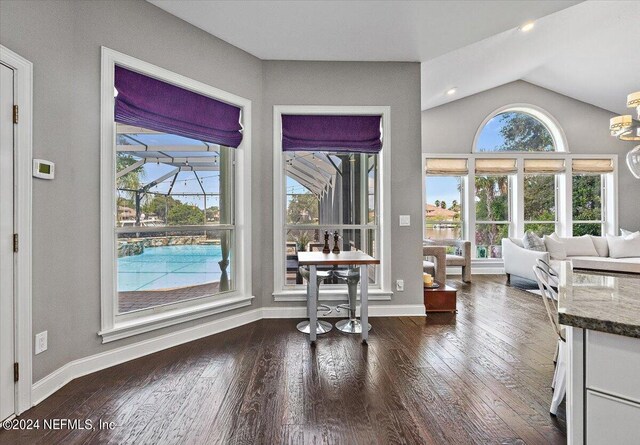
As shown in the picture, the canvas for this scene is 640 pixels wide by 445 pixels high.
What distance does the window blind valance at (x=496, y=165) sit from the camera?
676 centimetres

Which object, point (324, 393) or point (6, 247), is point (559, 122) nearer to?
point (324, 393)

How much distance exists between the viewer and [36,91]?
203 cm

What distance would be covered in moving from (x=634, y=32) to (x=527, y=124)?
7.43ft

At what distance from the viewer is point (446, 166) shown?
6707 millimetres

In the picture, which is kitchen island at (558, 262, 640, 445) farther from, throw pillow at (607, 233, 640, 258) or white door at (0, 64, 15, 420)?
throw pillow at (607, 233, 640, 258)

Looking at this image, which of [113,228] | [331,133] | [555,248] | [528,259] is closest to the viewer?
[113,228]

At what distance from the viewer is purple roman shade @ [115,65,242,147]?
2.61m

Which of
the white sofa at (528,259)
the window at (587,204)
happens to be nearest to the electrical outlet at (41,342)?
the white sofa at (528,259)

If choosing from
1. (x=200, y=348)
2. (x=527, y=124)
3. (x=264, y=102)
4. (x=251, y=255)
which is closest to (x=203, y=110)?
(x=264, y=102)

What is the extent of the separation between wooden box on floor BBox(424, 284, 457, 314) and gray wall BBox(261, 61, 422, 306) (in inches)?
8.7

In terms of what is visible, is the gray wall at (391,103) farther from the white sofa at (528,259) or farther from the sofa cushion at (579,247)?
the sofa cushion at (579,247)

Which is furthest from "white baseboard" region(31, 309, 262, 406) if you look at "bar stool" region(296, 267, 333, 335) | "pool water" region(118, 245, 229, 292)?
"bar stool" region(296, 267, 333, 335)

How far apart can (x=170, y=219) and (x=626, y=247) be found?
7135 millimetres

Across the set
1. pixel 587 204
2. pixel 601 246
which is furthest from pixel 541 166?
pixel 601 246
